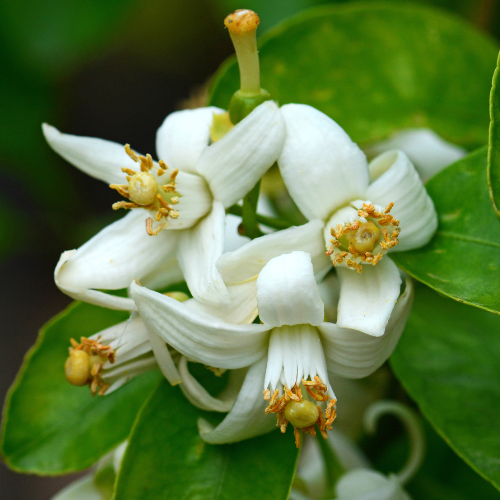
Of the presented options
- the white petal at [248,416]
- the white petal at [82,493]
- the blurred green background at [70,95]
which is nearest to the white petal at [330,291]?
the white petal at [248,416]

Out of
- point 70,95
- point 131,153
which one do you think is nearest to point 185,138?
point 131,153

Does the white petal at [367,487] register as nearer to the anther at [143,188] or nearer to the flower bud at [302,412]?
the flower bud at [302,412]

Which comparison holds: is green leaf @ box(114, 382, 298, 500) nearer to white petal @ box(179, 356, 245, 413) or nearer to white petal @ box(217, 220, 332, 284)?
white petal @ box(179, 356, 245, 413)

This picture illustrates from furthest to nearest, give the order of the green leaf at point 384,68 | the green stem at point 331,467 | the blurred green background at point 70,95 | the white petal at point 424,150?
1. the blurred green background at point 70,95
2. the white petal at point 424,150
3. the green leaf at point 384,68
4. the green stem at point 331,467

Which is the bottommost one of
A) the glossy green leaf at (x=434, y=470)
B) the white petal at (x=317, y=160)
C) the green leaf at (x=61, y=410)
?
the glossy green leaf at (x=434, y=470)

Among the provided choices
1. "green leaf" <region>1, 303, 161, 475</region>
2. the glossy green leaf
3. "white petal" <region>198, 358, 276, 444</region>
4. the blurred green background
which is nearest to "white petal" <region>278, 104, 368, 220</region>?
"white petal" <region>198, 358, 276, 444</region>

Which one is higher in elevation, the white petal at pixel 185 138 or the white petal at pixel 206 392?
the white petal at pixel 185 138

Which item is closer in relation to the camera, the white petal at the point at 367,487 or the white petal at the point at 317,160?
the white petal at the point at 317,160
